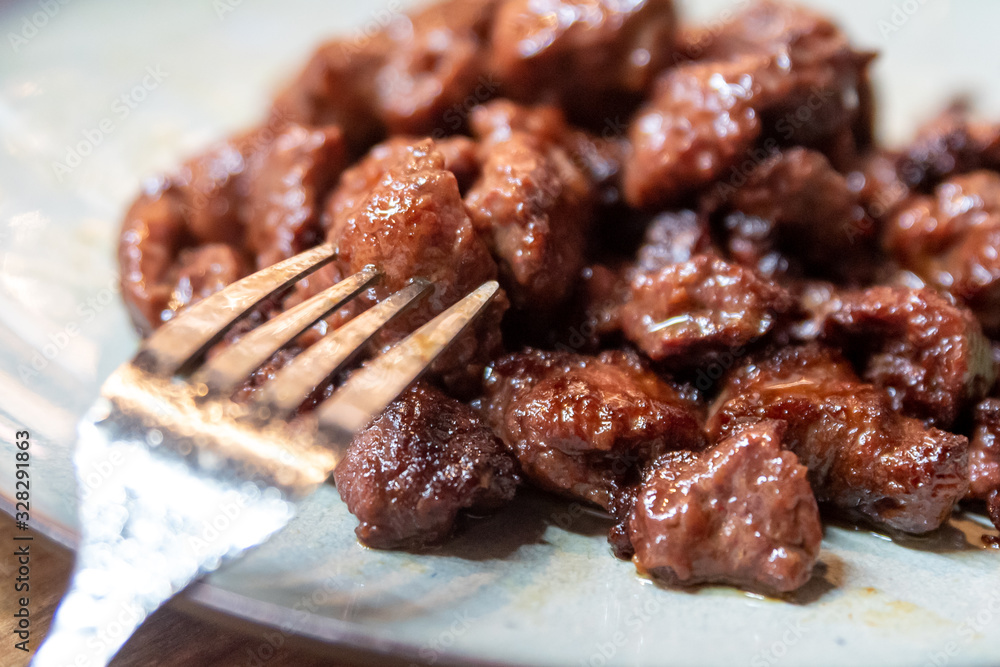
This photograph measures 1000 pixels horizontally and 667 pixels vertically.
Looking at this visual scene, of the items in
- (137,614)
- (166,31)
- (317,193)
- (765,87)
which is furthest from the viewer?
(166,31)

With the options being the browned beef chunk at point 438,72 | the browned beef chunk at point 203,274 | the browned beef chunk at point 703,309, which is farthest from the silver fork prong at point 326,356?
the browned beef chunk at point 438,72

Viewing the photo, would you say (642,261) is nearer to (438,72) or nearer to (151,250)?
(438,72)

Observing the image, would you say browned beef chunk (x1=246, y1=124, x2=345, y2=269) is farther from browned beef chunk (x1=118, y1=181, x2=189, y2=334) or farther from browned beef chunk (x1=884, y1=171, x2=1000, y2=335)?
browned beef chunk (x1=884, y1=171, x2=1000, y2=335)

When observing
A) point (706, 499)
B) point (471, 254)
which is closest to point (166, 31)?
point (471, 254)

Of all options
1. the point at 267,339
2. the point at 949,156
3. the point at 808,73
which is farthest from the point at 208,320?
the point at 949,156

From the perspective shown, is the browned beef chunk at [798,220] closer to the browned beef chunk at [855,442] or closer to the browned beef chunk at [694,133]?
the browned beef chunk at [694,133]

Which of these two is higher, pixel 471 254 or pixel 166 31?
pixel 166 31

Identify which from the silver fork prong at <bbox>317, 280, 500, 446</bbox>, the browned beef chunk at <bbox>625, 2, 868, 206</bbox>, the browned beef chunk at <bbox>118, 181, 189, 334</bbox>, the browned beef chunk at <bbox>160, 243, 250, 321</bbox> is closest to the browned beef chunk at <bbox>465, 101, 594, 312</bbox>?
the silver fork prong at <bbox>317, 280, 500, 446</bbox>

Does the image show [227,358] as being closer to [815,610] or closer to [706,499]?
[706,499]
